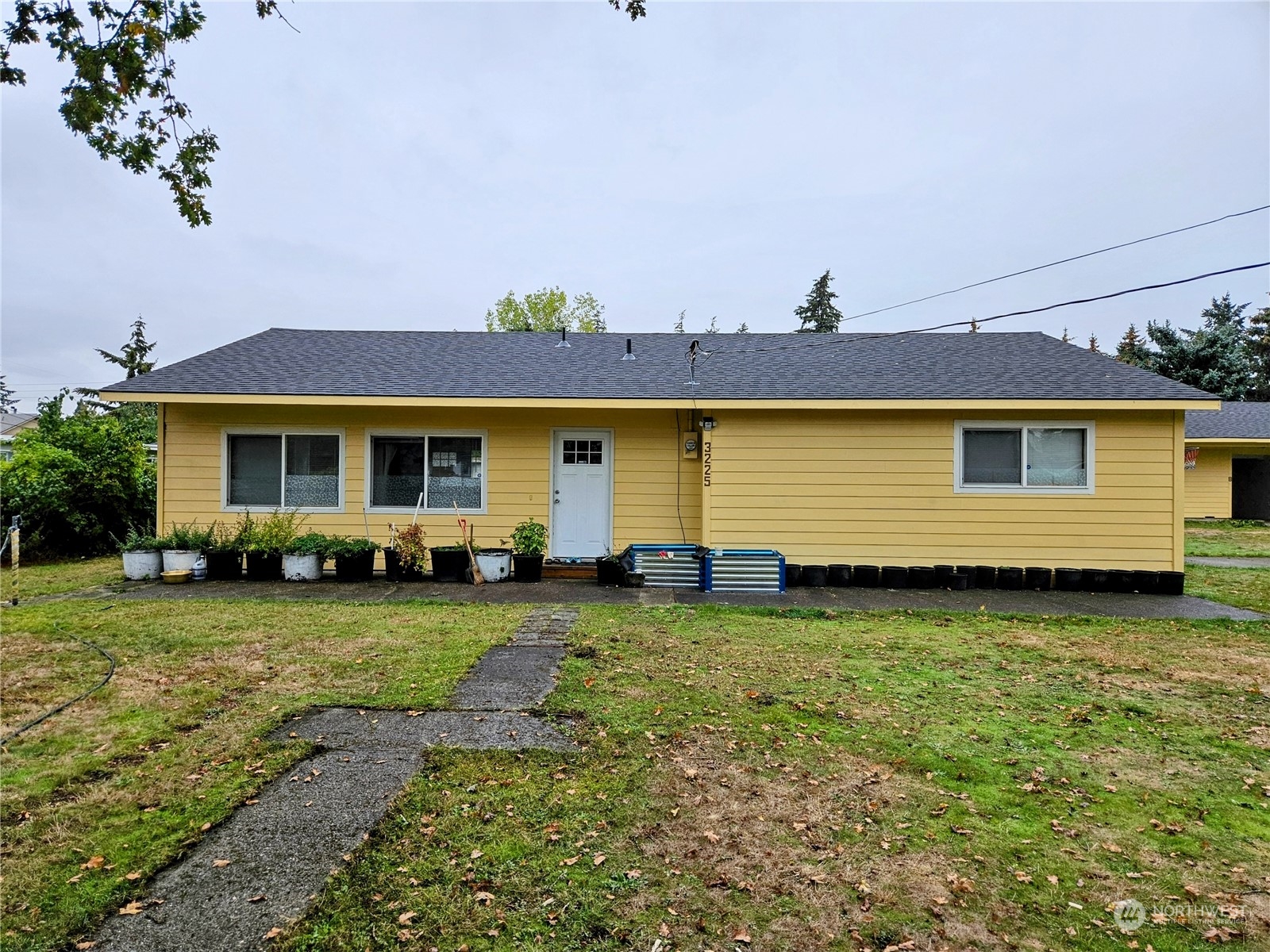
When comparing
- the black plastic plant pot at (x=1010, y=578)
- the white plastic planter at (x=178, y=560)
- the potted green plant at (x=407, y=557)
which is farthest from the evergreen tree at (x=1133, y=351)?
the white plastic planter at (x=178, y=560)

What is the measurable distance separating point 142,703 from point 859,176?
54.5 feet

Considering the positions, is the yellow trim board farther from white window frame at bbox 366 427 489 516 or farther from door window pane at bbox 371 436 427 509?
door window pane at bbox 371 436 427 509

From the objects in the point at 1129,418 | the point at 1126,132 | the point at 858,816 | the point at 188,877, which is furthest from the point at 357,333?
the point at 1126,132

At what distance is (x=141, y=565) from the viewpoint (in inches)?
323

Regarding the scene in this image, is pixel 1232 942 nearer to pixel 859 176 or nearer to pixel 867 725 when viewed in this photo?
pixel 867 725

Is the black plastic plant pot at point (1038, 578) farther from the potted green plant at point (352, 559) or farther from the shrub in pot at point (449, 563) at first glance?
the potted green plant at point (352, 559)

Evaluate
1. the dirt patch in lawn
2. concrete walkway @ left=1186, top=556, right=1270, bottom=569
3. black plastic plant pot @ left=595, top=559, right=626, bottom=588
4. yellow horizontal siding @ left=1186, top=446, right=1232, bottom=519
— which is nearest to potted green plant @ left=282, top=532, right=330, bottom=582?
black plastic plant pot @ left=595, top=559, right=626, bottom=588

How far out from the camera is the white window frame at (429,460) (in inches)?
363

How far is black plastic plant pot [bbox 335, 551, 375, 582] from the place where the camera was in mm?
8398

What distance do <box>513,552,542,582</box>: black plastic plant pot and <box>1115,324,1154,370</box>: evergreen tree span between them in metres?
22.8

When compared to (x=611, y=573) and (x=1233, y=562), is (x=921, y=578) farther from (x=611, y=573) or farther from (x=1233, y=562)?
(x=1233, y=562)

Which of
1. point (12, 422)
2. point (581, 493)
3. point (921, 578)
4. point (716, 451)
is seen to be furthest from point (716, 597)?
point (12, 422)

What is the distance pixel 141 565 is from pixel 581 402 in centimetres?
627

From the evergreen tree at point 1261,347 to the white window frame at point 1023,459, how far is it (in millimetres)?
34033
